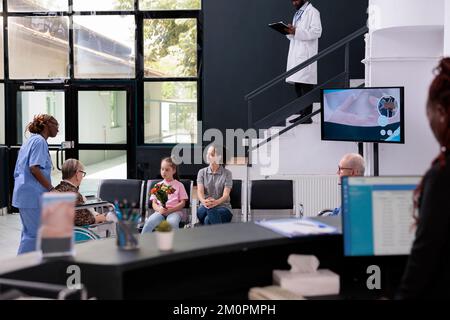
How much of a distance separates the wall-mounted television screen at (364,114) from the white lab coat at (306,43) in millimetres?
816

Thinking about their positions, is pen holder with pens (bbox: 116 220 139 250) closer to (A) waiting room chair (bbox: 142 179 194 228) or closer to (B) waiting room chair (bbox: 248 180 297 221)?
(A) waiting room chair (bbox: 142 179 194 228)

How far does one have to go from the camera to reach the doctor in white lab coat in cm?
779

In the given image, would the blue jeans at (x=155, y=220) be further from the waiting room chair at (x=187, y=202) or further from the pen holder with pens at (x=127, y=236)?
the pen holder with pens at (x=127, y=236)

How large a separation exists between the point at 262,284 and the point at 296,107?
17.5ft

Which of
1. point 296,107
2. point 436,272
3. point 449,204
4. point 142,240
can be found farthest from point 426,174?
point 296,107

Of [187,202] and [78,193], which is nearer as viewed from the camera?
[78,193]

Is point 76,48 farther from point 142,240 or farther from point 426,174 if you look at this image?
point 426,174

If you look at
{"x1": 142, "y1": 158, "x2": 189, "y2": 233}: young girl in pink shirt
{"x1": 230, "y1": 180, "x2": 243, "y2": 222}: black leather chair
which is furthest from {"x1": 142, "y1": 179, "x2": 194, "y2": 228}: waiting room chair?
{"x1": 230, "y1": 180, "x2": 243, "y2": 222}: black leather chair

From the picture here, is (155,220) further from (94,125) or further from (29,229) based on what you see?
(94,125)

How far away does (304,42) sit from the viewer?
7.95 meters

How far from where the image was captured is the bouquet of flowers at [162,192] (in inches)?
232

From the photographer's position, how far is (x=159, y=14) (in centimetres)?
916

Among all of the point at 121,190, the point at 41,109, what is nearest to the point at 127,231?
the point at 121,190

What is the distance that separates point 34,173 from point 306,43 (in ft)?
12.8
